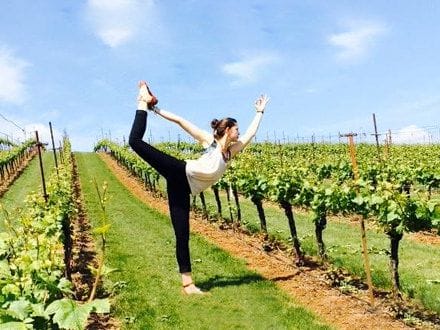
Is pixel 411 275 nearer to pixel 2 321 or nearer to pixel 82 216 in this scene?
pixel 2 321

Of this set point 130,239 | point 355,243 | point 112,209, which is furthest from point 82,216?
point 355,243

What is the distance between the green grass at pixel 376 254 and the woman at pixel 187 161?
2.76 metres

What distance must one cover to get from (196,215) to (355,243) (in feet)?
20.7

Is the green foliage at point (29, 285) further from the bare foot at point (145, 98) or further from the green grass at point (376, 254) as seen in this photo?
the green grass at point (376, 254)

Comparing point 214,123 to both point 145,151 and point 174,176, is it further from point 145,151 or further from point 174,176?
point 145,151

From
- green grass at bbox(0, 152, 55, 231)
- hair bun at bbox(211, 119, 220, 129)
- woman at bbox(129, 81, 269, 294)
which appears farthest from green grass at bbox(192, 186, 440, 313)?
green grass at bbox(0, 152, 55, 231)

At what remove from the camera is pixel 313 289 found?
8547mm

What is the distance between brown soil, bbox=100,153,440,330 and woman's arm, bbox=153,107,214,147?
2.67 metres

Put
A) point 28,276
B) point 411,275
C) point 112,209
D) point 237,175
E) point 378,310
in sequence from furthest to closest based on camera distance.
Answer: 1. point 112,209
2. point 237,175
3. point 411,275
4. point 378,310
5. point 28,276

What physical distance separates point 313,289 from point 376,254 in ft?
9.41

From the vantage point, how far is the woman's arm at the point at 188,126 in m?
7.08

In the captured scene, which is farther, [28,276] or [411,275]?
[411,275]

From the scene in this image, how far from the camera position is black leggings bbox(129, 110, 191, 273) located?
6.66 m

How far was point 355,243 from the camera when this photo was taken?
13398 mm
